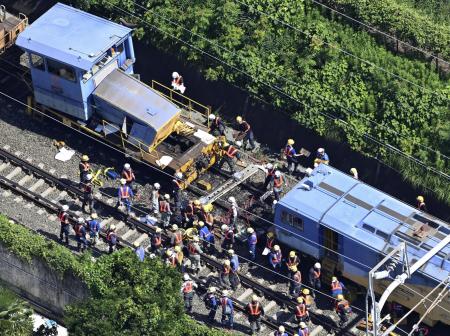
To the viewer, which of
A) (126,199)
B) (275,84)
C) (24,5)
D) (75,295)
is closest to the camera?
(75,295)

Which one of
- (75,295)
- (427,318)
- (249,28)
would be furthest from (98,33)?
(427,318)

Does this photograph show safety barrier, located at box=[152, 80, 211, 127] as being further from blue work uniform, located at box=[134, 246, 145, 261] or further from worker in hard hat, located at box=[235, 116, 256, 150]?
blue work uniform, located at box=[134, 246, 145, 261]

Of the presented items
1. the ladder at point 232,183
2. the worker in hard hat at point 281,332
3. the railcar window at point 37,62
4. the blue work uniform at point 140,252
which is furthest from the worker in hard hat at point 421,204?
the railcar window at point 37,62

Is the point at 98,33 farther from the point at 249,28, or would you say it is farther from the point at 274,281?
the point at 274,281

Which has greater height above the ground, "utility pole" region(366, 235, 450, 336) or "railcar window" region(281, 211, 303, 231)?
"utility pole" region(366, 235, 450, 336)

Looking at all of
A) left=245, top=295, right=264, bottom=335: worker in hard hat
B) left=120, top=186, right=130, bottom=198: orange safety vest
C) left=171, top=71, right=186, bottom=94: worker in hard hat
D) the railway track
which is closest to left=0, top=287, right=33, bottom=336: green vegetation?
the railway track

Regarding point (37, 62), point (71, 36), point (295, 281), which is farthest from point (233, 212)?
point (37, 62)

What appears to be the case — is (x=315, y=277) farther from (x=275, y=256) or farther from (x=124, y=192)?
(x=124, y=192)
